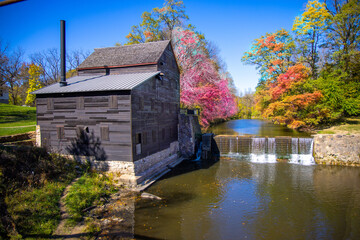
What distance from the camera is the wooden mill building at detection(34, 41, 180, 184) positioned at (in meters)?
12.6

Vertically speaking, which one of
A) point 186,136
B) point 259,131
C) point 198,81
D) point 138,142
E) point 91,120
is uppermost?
point 198,81

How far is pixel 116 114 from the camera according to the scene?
41.3ft

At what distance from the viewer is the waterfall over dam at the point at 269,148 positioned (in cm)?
1866

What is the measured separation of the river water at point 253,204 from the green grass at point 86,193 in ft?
6.41

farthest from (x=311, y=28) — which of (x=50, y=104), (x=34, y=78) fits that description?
(x=34, y=78)

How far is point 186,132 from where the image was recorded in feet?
65.4

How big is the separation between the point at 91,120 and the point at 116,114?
173 cm

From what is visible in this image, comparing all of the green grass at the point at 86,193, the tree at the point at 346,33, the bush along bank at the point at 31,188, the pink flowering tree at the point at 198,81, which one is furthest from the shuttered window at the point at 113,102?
the tree at the point at 346,33

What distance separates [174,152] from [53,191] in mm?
10573

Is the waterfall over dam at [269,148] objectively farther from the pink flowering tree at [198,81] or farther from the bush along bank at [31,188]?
the bush along bank at [31,188]

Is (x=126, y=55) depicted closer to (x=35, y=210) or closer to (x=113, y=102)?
(x=113, y=102)

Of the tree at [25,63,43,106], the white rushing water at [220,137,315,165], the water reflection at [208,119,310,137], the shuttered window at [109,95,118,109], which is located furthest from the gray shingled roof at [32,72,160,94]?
the tree at [25,63,43,106]

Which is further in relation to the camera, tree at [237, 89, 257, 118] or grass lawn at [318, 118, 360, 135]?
tree at [237, 89, 257, 118]

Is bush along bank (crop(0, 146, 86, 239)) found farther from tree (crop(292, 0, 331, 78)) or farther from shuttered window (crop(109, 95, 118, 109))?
tree (crop(292, 0, 331, 78))
